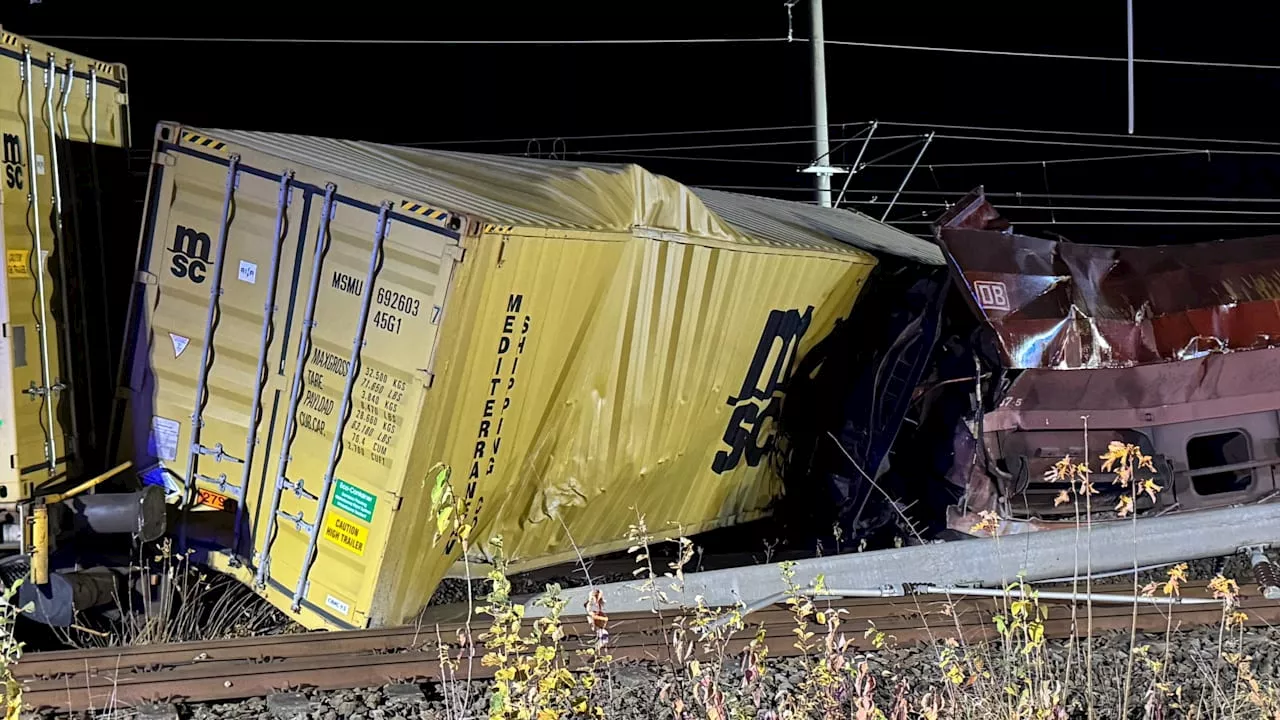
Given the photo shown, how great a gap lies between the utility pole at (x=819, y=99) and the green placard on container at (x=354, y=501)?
410 inches

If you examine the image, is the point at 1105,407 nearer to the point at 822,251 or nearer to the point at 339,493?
the point at 822,251

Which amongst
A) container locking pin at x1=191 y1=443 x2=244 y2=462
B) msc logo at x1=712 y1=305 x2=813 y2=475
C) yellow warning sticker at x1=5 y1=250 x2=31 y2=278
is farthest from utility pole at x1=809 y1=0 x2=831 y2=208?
yellow warning sticker at x1=5 y1=250 x2=31 y2=278

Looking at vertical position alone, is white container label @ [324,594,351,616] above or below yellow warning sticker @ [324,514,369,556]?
below

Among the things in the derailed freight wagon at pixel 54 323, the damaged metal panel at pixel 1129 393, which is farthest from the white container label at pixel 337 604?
the damaged metal panel at pixel 1129 393

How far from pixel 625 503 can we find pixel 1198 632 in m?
3.68

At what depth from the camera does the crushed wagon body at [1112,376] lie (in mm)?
7184

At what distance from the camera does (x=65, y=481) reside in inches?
254

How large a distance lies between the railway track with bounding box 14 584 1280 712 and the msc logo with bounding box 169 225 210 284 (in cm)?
218

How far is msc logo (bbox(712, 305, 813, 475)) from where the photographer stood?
8.02m

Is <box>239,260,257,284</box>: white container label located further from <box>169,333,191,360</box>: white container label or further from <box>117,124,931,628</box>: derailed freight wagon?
<box>169,333,191,360</box>: white container label

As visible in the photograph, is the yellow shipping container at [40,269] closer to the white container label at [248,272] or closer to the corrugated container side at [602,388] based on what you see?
the white container label at [248,272]

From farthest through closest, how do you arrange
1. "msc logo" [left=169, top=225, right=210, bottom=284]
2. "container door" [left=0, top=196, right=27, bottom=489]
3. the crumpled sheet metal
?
the crumpled sheet metal
"msc logo" [left=169, top=225, right=210, bottom=284]
"container door" [left=0, top=196, right=27, bottom=489]

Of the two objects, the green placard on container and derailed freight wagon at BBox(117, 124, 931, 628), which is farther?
the green placard on container

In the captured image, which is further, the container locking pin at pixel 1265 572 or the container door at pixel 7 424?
the container locking pin at pixel 1265 572
